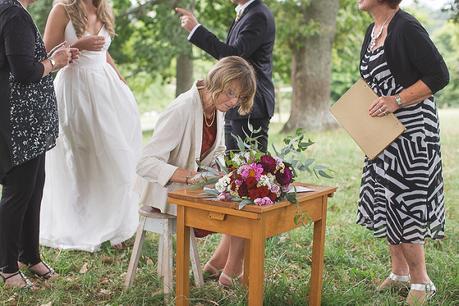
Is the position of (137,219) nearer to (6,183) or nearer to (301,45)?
(6,183)

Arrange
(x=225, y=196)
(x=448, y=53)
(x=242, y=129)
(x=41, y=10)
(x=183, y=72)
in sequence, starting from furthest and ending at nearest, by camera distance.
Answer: (x=448, y=53) < (x=183, y=72) < (x=41, y=10) < (x=242, y=129) < (x=225, y=196)

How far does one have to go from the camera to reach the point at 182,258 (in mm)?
3113

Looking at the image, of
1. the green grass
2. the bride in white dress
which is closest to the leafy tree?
the green grass

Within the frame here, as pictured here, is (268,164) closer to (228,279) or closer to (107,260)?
(228,279)

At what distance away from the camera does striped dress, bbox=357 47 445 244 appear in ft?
11.1

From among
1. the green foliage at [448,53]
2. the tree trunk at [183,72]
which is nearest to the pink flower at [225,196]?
the tree trunk at [183,72]

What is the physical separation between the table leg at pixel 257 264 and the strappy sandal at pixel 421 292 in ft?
3.53

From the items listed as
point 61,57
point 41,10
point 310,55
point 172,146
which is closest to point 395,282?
point 172,146

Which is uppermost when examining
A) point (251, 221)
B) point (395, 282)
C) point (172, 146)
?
point (172, 146)

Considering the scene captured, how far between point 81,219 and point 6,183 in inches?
40.8

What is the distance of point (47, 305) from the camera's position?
3443 mm

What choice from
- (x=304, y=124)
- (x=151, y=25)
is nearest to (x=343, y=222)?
(x=304, y=124)

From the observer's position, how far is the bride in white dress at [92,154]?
4.37m

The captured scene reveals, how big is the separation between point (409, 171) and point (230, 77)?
43.9 inches
